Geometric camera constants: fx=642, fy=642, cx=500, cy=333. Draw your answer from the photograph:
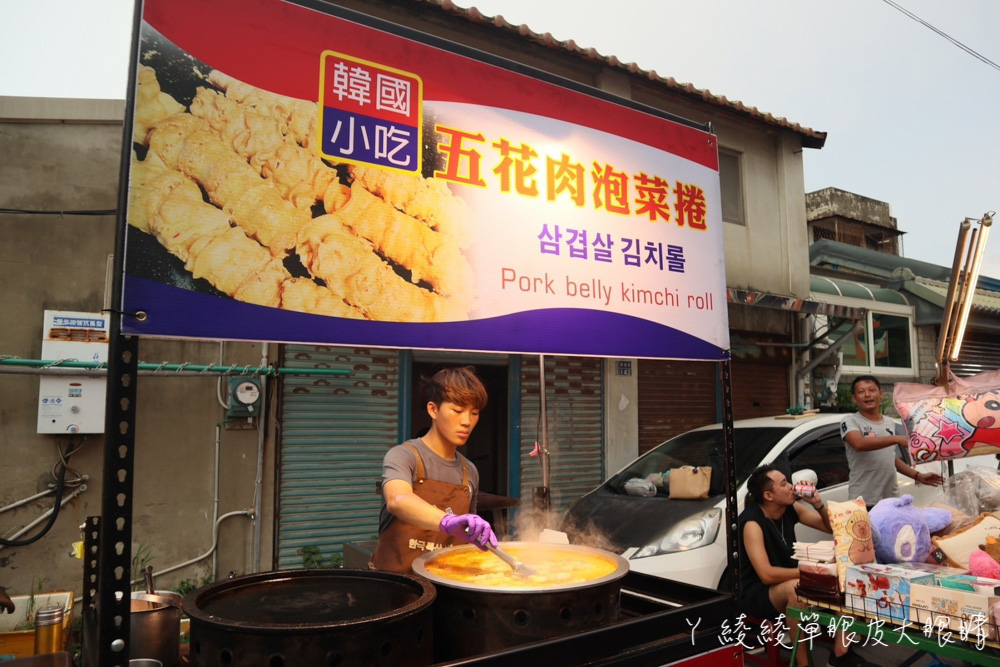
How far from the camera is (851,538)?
3.42 meters

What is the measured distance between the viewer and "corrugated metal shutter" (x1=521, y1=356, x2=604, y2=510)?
8.04 metres

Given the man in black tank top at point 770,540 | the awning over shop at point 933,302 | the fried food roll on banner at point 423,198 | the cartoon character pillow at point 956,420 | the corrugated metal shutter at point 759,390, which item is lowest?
the man in black tank top at point 770,540

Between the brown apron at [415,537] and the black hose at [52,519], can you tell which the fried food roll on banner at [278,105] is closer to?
the brown apron at [415,537]

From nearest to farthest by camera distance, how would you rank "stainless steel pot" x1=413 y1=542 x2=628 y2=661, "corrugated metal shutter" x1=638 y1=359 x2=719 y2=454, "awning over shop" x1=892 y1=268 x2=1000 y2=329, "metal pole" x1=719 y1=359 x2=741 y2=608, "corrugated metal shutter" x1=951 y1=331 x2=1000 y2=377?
1. "stainless steel pot" x1=413 y1=542 x2=628 y2=661
2. "metal pole" x1=719 y1=359 x2=741 y2=608
3. "corrugated metal shutter" x1=638 y1=359 x2=719 y2=454
4. "awning over shop" x1=892 y1=268 x2=1000 y2=329
5. "corrugated metal shutter" x1=951 y1=331 x2=1000 y2=377

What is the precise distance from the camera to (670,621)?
2.38 m

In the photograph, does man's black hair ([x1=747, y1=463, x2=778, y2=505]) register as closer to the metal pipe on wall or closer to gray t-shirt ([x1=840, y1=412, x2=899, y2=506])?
gray t-shirt ([x1=840, y1=412, x2=899, y2=506])

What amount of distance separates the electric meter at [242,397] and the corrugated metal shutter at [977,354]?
14.6 meters

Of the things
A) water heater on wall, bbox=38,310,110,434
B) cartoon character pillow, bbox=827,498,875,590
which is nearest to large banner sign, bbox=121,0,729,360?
cartoon character pillow, bbox=827,498,875,590

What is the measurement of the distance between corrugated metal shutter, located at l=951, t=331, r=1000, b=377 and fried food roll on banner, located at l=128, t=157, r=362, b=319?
52.9 feet

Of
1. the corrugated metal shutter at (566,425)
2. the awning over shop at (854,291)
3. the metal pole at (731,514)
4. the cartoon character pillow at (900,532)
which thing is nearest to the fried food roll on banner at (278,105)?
the metal pole at (731,514)

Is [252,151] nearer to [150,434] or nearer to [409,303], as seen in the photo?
[409,303]

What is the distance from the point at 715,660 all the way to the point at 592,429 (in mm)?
6131

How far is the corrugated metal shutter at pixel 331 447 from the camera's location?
6469 millimetres

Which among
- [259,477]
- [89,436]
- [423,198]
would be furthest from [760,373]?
[423,198]
